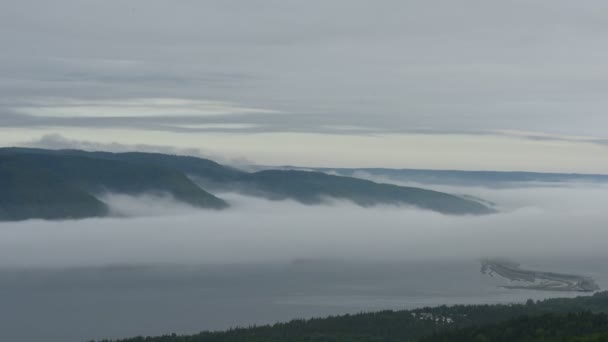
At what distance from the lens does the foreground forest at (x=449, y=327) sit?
9275 centimetres

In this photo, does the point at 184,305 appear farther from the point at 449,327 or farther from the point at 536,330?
the point at 536,330

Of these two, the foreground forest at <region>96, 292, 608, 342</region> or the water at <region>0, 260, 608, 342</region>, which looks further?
the water at <region>0, 260, 608, 342</region>

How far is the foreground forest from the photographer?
92.8 m

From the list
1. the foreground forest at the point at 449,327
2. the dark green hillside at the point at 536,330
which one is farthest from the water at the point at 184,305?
the dark green hillside at the point at 536,330

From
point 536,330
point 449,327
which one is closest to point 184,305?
point 449,327

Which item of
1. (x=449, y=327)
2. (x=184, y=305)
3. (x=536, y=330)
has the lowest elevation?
(x=449, y=327)

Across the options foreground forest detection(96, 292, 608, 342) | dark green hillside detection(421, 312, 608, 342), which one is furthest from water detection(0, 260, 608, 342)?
dark green hillside detection(421, 312, 608, 342)

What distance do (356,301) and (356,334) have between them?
58.1 metres

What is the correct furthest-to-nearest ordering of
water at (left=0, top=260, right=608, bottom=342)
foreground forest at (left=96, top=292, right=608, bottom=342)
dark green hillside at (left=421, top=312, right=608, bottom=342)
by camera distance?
1. water at (left=0, top=260, right=608, bottom=342)
2. foreground forest at (left=96, top=292, right=608, bottom=342)
3. dark green hillside at (left=421, top=312, right=608, bottom=342)

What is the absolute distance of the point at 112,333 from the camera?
13562 centimetres

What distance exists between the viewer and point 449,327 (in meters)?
113

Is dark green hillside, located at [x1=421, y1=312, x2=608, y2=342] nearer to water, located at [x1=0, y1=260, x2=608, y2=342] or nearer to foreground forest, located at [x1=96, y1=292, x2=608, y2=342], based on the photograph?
foreground forest, located at [x1=96, y1=292, x2=608, y2=342]

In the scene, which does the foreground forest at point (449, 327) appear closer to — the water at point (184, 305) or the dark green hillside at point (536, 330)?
the dark green hillside at point (536, 330)

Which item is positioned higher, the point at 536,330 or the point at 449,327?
the point at 536,330
